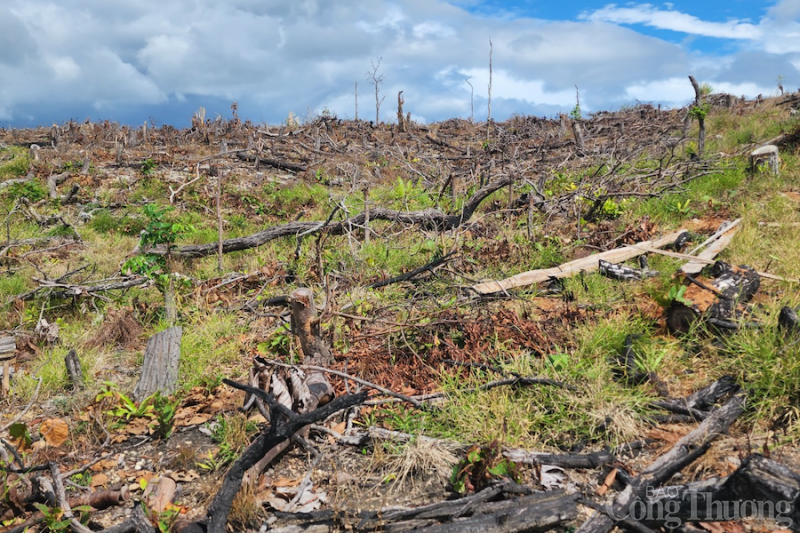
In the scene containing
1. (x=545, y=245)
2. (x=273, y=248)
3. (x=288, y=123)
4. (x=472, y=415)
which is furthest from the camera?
(x=288, y=123)

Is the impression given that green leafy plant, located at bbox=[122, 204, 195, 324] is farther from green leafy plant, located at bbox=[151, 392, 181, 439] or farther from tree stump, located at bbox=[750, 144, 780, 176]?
tree stump, located at bbox=[750, 144, 780, 176]

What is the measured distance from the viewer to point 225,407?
3.90 metres

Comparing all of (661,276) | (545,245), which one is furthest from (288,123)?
(661,276)

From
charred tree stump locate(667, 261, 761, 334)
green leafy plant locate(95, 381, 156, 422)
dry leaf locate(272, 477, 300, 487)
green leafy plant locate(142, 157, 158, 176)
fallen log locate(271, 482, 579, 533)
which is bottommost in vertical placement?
dry leaf locate(272, 477, 300, 487)

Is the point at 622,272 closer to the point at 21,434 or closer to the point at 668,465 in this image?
the point at 668,465

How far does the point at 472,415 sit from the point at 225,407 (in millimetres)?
1935

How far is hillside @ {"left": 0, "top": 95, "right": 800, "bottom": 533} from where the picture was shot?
2916mm

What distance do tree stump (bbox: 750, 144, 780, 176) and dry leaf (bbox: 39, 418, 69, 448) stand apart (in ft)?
30.8

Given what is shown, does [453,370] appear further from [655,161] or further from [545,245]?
[655,161]

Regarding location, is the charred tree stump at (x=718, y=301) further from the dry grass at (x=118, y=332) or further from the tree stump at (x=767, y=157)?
the dry grass at (x=118, y=332)

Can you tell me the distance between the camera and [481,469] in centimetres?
274

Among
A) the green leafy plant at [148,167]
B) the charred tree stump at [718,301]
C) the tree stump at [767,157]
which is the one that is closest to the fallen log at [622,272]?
the charred tree stump at [718,301]

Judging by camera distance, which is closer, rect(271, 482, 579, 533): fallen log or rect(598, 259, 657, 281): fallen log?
rect(271, 482, 579, 533): fallen log

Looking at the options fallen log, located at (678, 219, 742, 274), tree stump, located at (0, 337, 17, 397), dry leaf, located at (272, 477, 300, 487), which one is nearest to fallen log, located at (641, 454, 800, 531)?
dry leaf, located at (272, 477, 300, 487)
